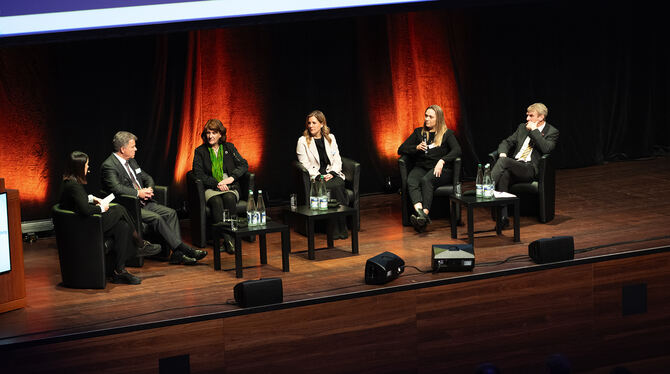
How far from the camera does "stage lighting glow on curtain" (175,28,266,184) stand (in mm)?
7977

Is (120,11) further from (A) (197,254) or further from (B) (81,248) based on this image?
(A) (197,254)

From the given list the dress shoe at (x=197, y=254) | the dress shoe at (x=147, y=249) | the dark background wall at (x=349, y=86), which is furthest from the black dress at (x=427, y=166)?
→ the dress shoe at (x=147, y=249)

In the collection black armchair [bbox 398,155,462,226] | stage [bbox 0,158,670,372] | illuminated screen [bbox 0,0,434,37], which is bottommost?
stage [bbox 0,158,670,372]

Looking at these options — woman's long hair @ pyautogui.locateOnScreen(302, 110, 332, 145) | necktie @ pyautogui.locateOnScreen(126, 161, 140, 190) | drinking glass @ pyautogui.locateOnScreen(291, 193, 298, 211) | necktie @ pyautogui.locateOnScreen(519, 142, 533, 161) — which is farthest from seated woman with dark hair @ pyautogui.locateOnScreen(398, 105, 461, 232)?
necktie @ pyautogui.locateOnScreen(126, 161, 140, 190)

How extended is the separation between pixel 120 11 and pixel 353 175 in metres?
2.82

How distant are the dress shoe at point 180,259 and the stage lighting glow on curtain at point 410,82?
9.78 feet

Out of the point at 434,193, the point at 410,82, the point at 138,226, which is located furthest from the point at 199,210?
the point at 410,82

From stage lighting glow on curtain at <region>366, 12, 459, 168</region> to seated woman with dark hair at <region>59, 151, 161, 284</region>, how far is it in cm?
334

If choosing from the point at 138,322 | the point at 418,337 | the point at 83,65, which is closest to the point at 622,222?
the point at 418,337

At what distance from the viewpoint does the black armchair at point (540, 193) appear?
729 centimetres

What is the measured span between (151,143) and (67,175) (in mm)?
2052

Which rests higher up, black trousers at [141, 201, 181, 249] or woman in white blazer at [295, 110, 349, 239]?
woman in white blazer at [295, 110, 349, 239]

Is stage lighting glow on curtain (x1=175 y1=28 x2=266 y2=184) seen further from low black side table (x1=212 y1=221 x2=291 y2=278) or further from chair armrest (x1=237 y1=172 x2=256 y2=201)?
low black side table (x1=212 y1=221 x2=291 y2=278)

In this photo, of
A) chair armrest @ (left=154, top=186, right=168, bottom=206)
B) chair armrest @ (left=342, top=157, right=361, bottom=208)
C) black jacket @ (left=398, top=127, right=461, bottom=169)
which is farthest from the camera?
black jacket @ (left=398, top=127, right=461, bottom=169)
